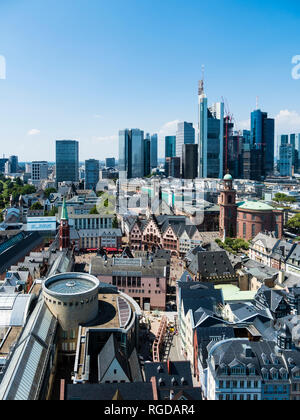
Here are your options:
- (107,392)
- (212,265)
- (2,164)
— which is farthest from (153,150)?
(107,392)

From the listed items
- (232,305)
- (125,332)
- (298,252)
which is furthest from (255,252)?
(125,332)

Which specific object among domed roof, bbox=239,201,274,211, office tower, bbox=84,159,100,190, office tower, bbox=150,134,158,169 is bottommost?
domed roof, bbox=239,201,274,211

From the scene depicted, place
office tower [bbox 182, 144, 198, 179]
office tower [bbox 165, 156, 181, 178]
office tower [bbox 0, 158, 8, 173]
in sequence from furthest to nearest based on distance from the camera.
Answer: office tower [bbox 0, 158, 8, 173] → office tower [bbox 165, 156, 181, 178] → office tower [bbox 182, 144, 198, 179]

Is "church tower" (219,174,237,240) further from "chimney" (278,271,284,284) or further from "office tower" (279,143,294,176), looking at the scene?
"office tower" (279,143,294,176)

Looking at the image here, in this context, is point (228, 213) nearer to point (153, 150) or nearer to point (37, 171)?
point (37, 171)

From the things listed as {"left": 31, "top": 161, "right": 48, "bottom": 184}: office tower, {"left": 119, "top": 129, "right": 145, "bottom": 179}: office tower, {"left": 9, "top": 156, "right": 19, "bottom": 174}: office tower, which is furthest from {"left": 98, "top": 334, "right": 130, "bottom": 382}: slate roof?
{"left": 9, "top": 156, "right": 19, "bottom": 174}: office tower

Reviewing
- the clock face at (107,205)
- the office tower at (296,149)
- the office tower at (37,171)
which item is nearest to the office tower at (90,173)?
the office tower at (37,171)
